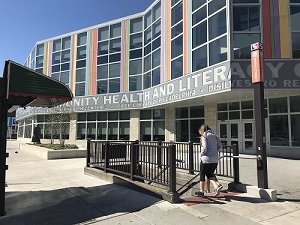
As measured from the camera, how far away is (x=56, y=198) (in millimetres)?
8008

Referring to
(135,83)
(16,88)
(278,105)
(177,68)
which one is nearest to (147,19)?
(135,83)

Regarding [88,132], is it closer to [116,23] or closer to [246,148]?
[116,23]

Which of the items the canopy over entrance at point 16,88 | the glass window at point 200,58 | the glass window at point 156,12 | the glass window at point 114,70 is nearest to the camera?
the canopy over entrance at point 16,88

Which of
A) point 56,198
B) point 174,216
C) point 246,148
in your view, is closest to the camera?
point 174,216

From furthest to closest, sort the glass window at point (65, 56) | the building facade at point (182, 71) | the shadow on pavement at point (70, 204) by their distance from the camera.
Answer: the glass window at point (65, 56) < the building facade at point (182, 71) < the shadow on pavement at point (70, 204)

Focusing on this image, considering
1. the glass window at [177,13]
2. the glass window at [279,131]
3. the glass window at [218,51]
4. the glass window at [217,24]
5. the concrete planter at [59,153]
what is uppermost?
the glass window at [177,13]

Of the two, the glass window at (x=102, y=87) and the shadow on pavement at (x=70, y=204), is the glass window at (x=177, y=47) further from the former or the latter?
the shadow on pavement at (x=70, y=204)

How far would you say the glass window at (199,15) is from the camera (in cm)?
1886

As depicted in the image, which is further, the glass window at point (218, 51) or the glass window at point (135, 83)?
the glass window at point (135, 83)

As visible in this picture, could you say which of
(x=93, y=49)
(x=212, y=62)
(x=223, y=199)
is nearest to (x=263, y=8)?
(x=212, y=62)

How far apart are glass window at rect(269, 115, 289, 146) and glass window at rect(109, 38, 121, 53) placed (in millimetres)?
16763

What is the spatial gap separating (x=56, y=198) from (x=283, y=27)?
1431 cm

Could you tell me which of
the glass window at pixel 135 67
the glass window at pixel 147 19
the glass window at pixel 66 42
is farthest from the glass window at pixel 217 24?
the glass window at pixel 66 42

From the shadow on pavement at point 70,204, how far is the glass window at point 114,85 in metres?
20.5
